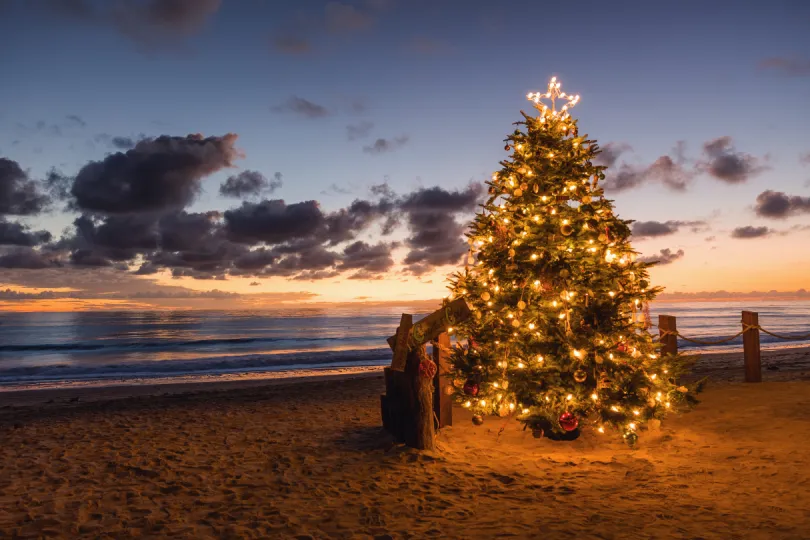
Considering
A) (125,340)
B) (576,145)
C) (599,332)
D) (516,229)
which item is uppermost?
(576,145)

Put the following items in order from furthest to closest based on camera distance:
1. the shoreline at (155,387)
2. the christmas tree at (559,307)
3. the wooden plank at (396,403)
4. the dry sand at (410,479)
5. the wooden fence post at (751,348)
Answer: the shoreline at (155,387), the wooden fence post at (751,348), the wooden plank at (396,403), the christmas tree at (559,307), the dry sand at (410,479)

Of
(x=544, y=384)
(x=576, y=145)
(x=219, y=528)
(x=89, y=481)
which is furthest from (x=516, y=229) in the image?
(x=89, y=481)

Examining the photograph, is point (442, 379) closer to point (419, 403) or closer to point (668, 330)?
point (419, 403)

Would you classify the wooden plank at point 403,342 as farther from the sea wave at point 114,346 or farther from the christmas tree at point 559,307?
the sea wave at point 114,346

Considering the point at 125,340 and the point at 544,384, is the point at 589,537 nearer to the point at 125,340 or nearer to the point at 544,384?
the point at 544,384

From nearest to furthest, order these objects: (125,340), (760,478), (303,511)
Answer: (303,511) → (760,478) → (125,340)

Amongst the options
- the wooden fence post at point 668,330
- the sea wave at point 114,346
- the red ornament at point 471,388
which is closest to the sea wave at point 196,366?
the sea wave at point 114,346

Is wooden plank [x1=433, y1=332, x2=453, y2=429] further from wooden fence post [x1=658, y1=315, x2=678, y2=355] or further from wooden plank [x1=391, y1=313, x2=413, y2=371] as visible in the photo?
wooden fence post [x1=658, y1=315, x2=678, y2=355]

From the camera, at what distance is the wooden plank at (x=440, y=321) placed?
24.1 ft

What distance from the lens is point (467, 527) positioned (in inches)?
185

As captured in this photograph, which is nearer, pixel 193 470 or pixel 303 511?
pixel 303 511

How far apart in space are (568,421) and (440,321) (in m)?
2.23

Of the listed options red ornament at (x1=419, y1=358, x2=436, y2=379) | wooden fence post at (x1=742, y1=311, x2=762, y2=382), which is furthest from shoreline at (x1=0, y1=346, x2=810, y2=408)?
red ornament at (x1=419, y1=358, x2=436, y2=379)

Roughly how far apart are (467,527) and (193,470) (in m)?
3.96
